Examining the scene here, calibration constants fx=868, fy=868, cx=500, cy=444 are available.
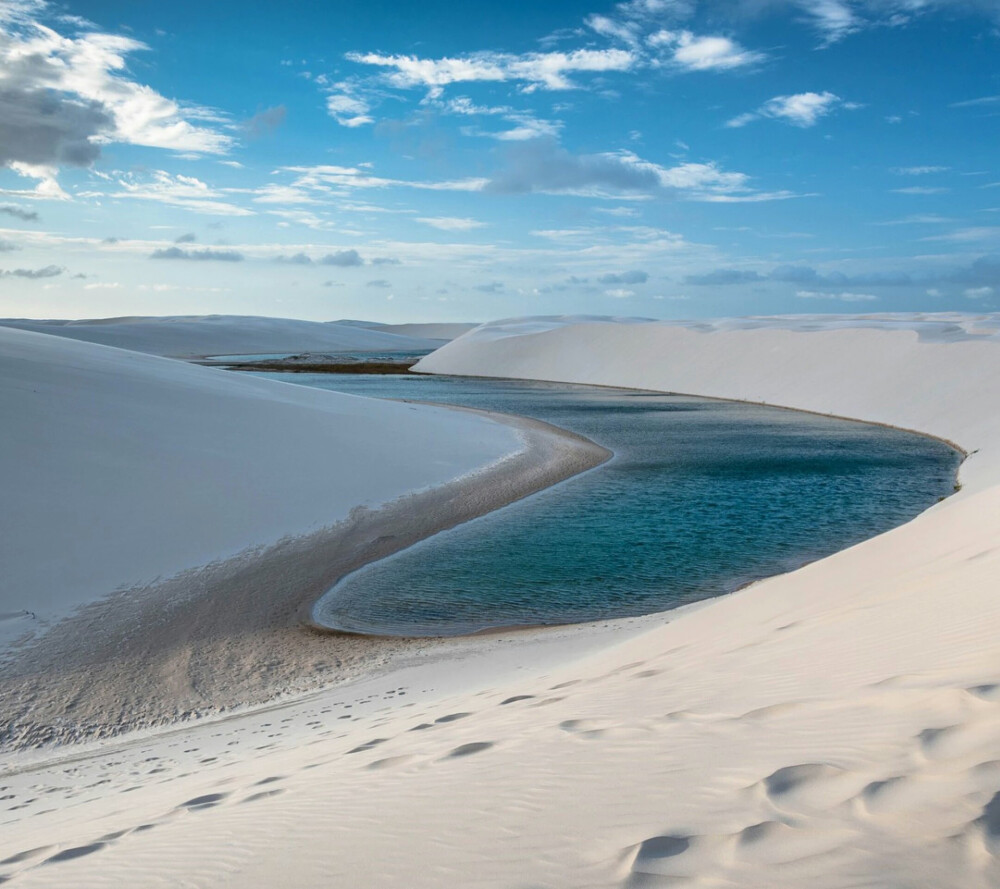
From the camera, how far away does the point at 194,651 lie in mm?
6582

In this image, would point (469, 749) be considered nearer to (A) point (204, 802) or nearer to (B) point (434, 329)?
(A) point (204, 802)

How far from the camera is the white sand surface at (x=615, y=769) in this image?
2021mm

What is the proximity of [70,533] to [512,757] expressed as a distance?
6.72 metres

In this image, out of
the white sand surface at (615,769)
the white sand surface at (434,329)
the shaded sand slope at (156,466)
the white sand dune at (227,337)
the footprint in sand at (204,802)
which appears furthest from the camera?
the white sand surface at (434,329)

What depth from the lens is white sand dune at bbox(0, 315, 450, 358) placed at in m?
79.0

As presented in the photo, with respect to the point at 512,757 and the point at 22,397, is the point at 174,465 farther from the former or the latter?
the point at 512,757

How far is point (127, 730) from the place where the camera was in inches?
209

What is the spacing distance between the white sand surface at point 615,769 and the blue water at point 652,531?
1.45 meters

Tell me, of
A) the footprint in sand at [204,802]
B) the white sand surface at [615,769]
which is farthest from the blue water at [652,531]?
the footprint in sand at [204,802]

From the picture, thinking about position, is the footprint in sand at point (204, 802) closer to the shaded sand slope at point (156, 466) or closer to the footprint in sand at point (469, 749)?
the footprint in sand at point (469, 749)

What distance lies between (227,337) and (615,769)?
92904 mm

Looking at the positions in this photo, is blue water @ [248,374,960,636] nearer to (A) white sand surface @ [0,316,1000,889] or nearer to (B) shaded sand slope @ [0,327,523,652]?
(A) white sand surface @ [0,316,1000,889]

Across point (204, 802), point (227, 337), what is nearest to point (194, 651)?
point (204, 802)

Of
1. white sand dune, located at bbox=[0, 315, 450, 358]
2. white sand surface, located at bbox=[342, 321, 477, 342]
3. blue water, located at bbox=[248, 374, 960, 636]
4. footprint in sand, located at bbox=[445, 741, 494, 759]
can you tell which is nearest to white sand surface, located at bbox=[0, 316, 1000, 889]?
footprint in sand, located at bbox=[445, 741, 494, 759]
